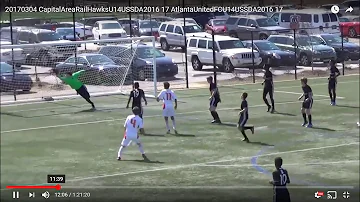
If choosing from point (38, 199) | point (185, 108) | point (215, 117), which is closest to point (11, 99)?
point (185, 108)

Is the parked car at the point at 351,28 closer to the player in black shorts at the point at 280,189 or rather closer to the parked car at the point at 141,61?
the parked car at the point at 141,61

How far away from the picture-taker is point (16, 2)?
106ft

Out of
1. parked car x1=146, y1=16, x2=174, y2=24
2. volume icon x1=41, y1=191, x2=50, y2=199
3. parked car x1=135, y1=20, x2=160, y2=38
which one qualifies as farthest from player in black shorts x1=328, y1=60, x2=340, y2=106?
parked car x1=146, y1=16, x2=174, y2=24

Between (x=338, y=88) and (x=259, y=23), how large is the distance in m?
13.6

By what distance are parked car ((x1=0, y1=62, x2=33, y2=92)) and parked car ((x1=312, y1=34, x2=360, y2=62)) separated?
661 inches

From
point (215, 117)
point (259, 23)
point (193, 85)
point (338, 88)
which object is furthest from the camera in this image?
point (259, 23)

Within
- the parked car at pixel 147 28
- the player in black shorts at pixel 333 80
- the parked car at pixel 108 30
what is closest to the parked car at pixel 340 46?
the parked car at pixel 147 28

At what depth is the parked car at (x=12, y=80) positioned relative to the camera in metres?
31.5

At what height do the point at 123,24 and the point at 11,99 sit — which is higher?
the point at 123,24

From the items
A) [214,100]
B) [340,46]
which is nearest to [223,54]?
[340,46]

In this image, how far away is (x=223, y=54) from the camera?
1538 inches

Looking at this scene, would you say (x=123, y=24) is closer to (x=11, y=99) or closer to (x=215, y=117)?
(x=11, y=99)

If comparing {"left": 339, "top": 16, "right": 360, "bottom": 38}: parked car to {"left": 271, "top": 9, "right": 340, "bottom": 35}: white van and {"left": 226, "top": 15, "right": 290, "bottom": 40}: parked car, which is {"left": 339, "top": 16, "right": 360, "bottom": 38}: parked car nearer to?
{"left": 271, "top": 9, "right": 340, "bottom": 35}: white van

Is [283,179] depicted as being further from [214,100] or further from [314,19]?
[314,19]
